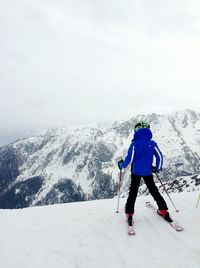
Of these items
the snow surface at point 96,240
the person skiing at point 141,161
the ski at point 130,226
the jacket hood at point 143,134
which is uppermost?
the jacket hood at point 143,134

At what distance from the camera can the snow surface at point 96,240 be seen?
9.66 meters

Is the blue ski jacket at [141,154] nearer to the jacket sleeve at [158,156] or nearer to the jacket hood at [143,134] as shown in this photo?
the jacket hood at [143,134]

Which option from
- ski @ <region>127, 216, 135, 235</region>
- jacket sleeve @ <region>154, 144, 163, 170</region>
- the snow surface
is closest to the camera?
the snow surface

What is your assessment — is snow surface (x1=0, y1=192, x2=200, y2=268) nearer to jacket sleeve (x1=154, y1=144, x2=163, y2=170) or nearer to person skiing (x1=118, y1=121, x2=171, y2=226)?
person skiing (x1=118, y1=121, x2=171, y2=226)

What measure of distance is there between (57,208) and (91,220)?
3149mm

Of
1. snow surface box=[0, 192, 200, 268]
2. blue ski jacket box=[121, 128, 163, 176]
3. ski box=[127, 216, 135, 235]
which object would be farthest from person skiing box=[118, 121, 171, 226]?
snow surface box=[0, 192, 200, 268]

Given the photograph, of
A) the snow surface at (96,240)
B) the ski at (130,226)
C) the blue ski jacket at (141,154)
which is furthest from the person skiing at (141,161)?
the snow surface at (96,240)

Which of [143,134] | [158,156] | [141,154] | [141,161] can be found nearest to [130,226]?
[141,161]

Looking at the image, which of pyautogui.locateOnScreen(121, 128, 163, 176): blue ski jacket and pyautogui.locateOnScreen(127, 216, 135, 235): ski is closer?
pyautogui.locateOnScreen(127, 216, 135, 235): ski

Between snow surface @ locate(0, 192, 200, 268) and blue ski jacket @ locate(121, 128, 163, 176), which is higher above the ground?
blue ski jacket @ locate(121, 128, 163, 176)

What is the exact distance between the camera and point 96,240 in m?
11.3

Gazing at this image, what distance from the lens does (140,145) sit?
13.1 m

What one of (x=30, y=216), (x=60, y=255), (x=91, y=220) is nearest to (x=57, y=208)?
(x=30, y=216)

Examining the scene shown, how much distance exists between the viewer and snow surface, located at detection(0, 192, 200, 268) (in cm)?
966
